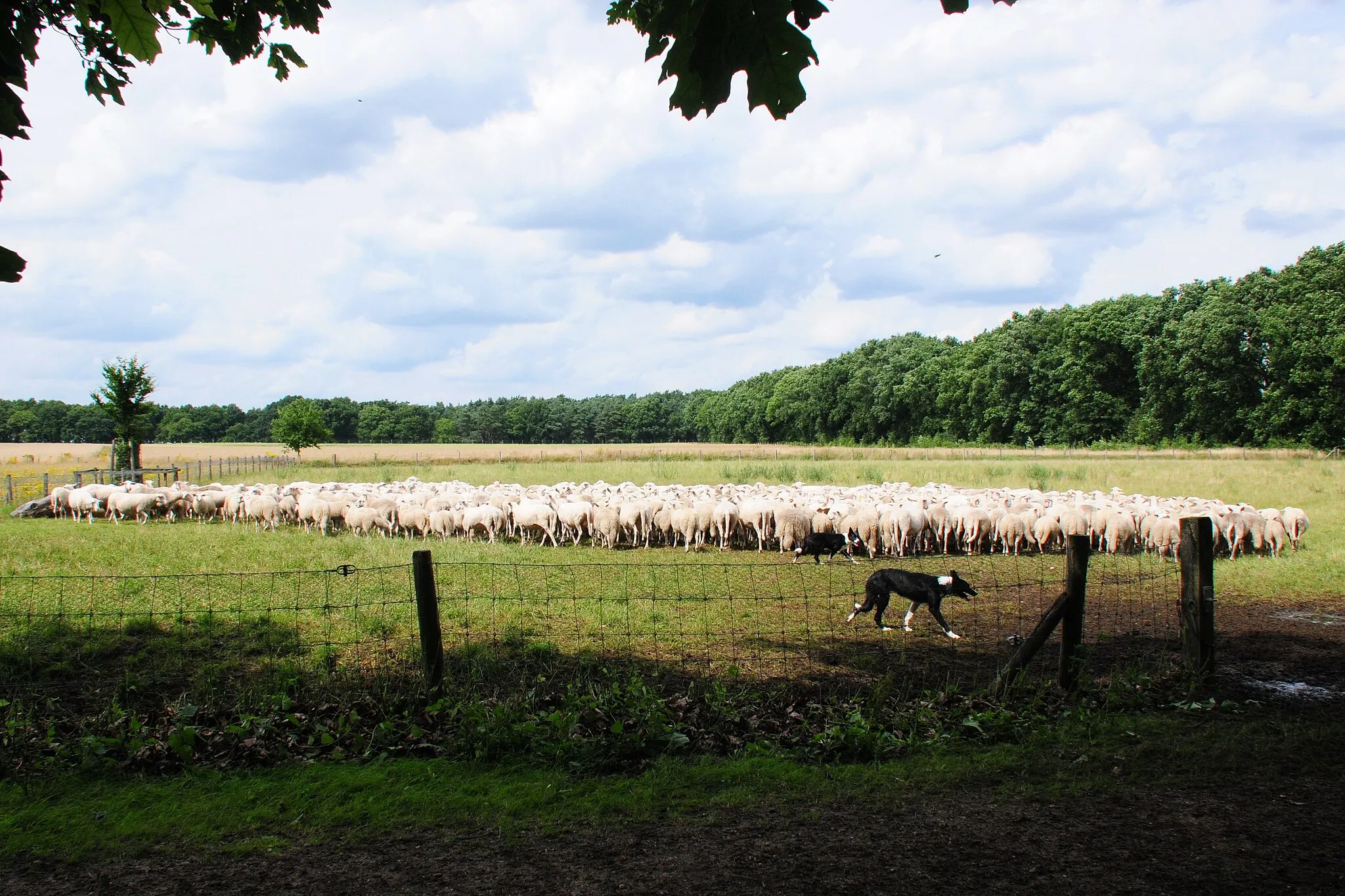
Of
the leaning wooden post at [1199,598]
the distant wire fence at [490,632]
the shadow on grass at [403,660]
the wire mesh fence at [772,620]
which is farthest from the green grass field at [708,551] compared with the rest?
the leaning wooden post at [1199,598]

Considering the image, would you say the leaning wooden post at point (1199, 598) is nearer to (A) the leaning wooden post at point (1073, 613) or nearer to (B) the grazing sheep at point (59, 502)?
(A) the leaning wooden post at point (1073, 613)

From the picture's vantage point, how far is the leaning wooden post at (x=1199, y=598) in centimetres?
685

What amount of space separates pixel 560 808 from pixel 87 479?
31.0 metres

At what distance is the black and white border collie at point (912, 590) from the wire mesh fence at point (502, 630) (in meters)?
0.27

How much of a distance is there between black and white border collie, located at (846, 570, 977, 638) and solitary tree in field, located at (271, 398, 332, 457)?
46416 mm

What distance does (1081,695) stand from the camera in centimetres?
656

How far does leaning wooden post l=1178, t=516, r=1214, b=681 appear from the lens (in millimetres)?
6852

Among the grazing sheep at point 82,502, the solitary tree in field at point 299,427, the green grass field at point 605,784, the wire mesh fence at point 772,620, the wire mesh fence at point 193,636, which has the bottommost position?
the wire mesh fence at point 772,620

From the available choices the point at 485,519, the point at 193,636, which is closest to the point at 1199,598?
the point at 193,636

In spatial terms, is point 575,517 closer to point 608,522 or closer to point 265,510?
point 608,522

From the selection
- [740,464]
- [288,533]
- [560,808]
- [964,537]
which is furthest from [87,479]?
[560,808]

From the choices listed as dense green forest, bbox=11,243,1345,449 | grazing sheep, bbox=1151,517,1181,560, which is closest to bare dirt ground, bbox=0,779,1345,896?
grazing sheep, bbox=1151,517,1181,560

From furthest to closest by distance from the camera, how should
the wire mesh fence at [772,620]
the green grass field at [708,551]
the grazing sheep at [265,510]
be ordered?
the grazing sheep at [265,510] → the green grass field at [708,551] → the wire mesh fence at [772,620]

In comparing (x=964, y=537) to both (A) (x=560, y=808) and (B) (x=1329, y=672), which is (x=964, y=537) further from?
(A) (x=560, y=808)
